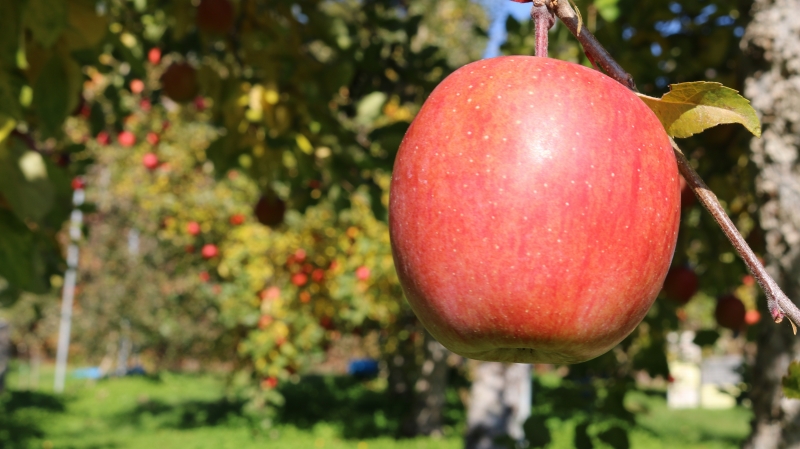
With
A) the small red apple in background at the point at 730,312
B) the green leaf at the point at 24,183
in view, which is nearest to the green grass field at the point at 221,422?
the small red apple in background at the point at 730,312

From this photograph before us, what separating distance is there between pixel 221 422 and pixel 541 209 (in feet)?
29.1

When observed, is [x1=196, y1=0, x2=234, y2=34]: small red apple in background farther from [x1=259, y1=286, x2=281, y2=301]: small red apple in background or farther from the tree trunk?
[x1=259, y1=286, x2=281, y2=301]: small red apple in background

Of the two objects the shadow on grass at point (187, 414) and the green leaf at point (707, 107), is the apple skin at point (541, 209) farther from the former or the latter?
the shadow on grass at point (187, 414)

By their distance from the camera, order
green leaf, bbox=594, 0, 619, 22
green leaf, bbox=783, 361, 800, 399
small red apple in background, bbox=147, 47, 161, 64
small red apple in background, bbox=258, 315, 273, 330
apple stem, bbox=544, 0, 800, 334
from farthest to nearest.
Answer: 1. small red apple in background, bbox=258, 315, 273, 330
2. small red apple in background, bbox=147, 47, 161, 64
3. green leaf, bbox=594, 0, 619, 22
4. green leaf, bbox=783, 361, 800, 399
5. apple stem, bbox=544, 0, 800, 334

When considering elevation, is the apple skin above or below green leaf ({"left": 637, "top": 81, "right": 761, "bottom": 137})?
below

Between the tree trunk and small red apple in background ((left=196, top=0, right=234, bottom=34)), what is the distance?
1533mm

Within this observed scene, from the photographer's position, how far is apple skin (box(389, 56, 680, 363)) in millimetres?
646

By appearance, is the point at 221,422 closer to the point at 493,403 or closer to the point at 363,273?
the point at 363,273

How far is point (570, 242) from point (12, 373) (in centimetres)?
1615

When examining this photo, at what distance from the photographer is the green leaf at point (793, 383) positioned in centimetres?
69

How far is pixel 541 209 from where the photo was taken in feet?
2.11

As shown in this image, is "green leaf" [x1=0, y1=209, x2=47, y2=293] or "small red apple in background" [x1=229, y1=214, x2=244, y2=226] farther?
"small red apple in background" [x1=229, y1=214, x2=244, y2=226]

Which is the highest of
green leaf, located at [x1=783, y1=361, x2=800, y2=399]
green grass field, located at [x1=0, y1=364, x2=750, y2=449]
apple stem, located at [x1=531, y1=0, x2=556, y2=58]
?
apple stem, located at [x1=531, y1=0, x2=556, y2=58]

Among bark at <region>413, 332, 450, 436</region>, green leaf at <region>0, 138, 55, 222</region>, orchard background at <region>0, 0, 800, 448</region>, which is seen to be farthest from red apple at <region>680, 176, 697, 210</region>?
bark at <region>413, 332, 450, 436</region>
